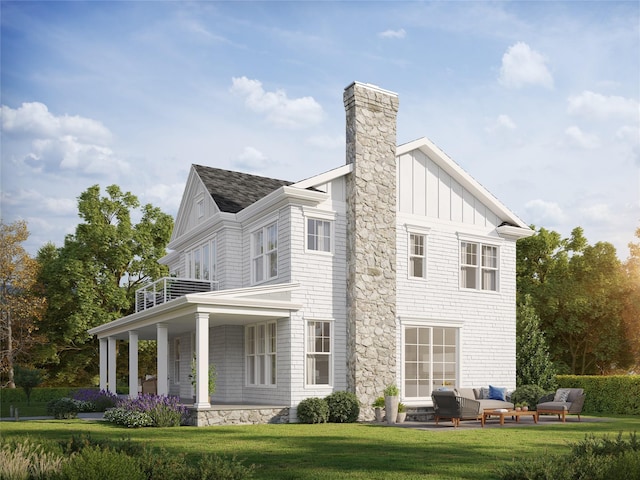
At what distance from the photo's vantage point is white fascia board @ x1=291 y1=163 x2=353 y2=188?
20250mm

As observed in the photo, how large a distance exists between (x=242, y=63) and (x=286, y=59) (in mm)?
866

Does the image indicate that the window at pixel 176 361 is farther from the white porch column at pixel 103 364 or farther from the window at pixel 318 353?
the window at pixel 318 353

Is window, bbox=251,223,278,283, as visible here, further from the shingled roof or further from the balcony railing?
the balcony railing

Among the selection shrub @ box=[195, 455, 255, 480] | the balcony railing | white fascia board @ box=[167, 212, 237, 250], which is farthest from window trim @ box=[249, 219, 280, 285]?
shrub @ box=[195, 455, 255, 480]

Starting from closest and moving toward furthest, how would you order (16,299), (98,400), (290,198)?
(290,198) < (98,400) < (16,299)

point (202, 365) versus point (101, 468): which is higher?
point (101, 468)

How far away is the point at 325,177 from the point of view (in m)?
20.5

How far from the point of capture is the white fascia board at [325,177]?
20.2 metres

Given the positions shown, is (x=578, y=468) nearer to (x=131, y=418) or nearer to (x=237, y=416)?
(x=237, y=416)

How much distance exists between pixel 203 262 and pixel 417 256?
7.68m

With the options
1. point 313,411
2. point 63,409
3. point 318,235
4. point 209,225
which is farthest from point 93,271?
point 313,411

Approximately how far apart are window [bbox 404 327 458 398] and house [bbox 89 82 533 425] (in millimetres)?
45

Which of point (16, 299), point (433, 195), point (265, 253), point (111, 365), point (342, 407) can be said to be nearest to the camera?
point (342, 407)

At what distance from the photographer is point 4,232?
3753 cm
